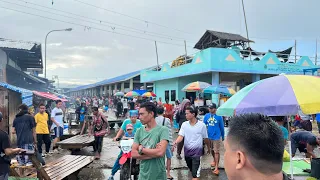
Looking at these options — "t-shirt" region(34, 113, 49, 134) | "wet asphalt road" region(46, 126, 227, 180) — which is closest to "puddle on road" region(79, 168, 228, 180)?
"wet asphalt road" region(46, 126, 227, 180)

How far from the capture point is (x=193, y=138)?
5.57 m

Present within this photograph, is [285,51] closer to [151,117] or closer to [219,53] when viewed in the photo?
[219,53]

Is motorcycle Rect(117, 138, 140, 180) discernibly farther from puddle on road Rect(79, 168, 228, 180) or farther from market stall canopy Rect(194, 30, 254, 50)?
market stall canopy Rect(194, 30, 254, 50)

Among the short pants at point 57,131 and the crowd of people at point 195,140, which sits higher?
the crowd of people at point 195,140

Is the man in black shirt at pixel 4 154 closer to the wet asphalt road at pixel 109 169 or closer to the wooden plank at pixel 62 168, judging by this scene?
the wooden plank at pixel 62 168

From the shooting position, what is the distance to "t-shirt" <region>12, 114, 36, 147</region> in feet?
23.6

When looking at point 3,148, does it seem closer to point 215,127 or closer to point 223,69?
point 215,127

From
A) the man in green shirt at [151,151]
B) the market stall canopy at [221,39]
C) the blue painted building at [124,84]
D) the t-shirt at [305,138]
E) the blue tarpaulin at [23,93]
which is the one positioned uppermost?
the market stall canopy at [221,39]

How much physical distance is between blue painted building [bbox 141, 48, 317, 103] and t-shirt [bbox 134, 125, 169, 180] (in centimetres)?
1416

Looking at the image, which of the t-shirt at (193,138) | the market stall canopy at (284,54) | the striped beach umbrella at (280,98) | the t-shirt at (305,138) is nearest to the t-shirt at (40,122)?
the t-shirt at (193,138)

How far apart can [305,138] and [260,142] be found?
621 cm

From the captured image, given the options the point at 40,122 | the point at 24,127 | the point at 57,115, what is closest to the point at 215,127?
the point at 24,127

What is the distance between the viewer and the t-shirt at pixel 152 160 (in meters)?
3.67

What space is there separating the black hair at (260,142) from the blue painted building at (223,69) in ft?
53.6
